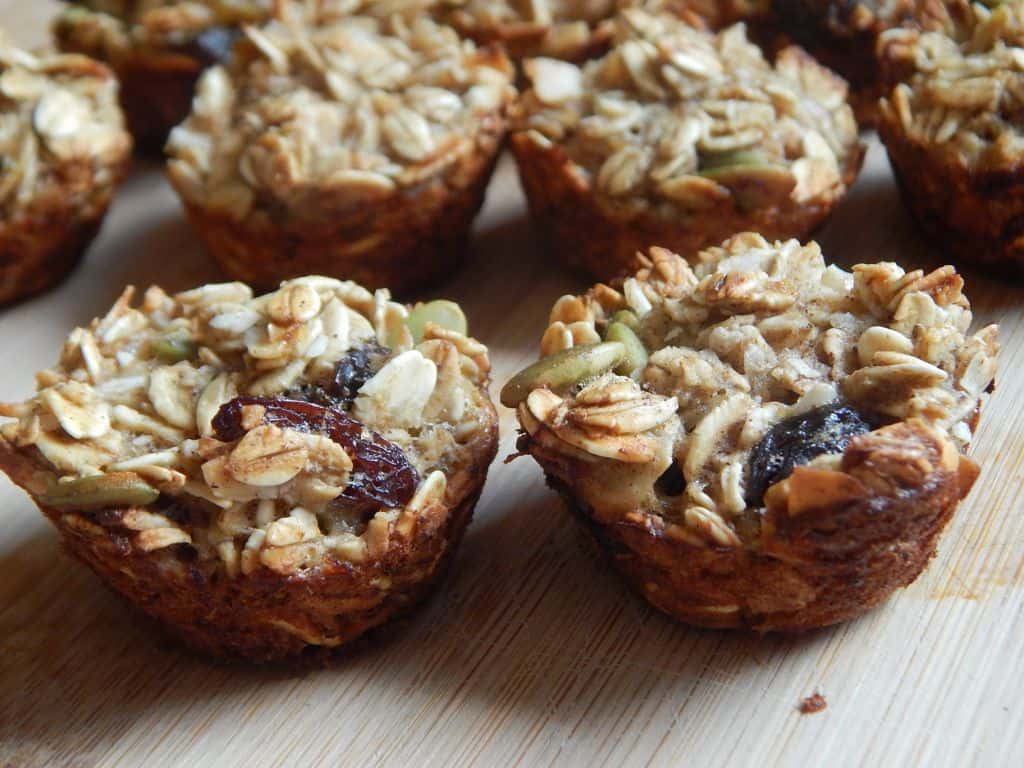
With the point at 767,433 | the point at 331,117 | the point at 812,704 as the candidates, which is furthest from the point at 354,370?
the point at 812,704

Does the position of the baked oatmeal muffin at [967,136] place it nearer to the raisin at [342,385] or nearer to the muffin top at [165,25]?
the raisin at [342,385]

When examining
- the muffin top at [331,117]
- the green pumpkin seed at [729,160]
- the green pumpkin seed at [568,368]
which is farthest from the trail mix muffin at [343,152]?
the green pumpkin seed at [568,368]

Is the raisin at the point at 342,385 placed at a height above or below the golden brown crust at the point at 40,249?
above

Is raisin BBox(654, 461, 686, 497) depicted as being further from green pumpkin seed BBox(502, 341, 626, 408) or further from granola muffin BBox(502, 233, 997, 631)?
green pumpkin seed BBox(502, 341, 626, 408)

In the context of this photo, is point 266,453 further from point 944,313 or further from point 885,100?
point 885,100

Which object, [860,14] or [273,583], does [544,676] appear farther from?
[860,14]

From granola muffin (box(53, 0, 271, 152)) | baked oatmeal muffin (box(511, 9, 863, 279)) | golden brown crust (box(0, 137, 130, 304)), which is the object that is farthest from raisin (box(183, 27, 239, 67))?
baked oatmeal muffin (box(511, 9, 863, 279))
